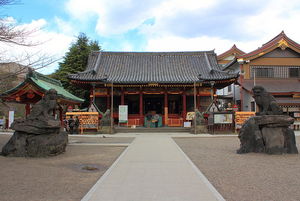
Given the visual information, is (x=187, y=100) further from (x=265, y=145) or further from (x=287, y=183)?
(x=287, y=183)

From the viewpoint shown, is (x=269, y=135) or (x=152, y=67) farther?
(x=152, y=67)

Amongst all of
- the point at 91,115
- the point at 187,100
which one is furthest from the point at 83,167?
the point at 187,100

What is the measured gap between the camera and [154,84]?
22094mm

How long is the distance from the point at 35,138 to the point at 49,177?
11.7 ft

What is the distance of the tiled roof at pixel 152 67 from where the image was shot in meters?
23.0

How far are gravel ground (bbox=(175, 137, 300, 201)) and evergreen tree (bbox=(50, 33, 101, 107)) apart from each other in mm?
26636

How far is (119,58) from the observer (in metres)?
28.8

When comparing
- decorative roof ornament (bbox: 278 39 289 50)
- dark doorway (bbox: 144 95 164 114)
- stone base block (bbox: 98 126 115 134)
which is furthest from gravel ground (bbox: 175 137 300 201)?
decorative roof ornament (bbox: 278 39 289 50)

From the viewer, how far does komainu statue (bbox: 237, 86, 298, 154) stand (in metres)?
9.41

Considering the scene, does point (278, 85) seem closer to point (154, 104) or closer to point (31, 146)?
point (154, 104)

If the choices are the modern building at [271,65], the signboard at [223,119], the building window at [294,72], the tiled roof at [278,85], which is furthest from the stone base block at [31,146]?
the building window at [294,72]

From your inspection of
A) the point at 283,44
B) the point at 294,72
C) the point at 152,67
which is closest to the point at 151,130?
the point at 152,67

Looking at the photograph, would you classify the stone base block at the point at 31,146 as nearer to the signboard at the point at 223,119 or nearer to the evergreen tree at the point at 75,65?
the signboard at the point at 223,119

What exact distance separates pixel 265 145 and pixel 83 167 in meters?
7.01
